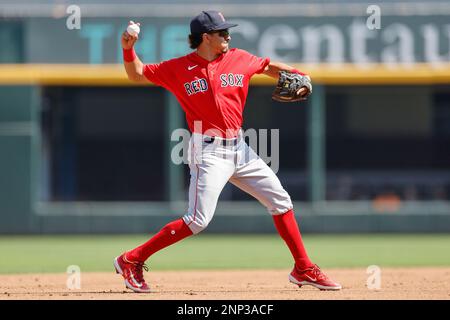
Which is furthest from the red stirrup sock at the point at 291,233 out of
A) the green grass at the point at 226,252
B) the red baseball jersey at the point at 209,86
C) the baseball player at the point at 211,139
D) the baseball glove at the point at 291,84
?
the green grass at the point at 226,252

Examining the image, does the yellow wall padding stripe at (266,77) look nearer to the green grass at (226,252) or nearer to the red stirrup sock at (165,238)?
the green grass at (226,252)

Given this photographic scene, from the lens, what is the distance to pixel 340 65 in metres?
15.0

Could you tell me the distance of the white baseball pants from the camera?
6637mm

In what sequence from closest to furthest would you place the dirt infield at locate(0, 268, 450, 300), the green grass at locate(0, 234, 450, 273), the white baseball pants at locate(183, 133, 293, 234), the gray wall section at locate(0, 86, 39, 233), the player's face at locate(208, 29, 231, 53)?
the dirt infield at locate(0, 268, 450, 300)
the white baseball pants at locate(183, 133, 293, 234)
the player's face at locate(208, 29, 231, 53)
the green grass at locate(0, 234, 450, 273)
the gray wall section at locate(0, 86, 39, 233)

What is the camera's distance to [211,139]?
6684 mm

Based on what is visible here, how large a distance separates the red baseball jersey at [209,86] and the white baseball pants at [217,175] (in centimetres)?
9

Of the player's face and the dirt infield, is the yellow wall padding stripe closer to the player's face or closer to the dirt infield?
the dirt infield

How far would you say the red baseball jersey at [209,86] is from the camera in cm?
666

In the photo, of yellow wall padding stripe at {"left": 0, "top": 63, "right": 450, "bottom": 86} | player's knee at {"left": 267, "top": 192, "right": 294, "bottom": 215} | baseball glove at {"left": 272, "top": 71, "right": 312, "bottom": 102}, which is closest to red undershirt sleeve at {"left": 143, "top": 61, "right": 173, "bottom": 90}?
baseball glove at {"left": 272, "top": 71, "right": 312, "bottom": 102}

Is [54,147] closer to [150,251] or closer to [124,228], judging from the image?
[124,228]

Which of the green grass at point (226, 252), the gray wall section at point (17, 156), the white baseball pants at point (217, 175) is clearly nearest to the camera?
the white baseball pants at point (217, 175)

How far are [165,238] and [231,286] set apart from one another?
3.17ft

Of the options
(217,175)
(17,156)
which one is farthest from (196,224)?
(17,156)

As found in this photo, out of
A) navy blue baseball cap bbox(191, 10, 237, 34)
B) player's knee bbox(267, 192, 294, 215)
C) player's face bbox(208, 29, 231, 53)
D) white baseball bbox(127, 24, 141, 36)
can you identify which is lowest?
player's knee bbox(267, 192, 294, 215)
